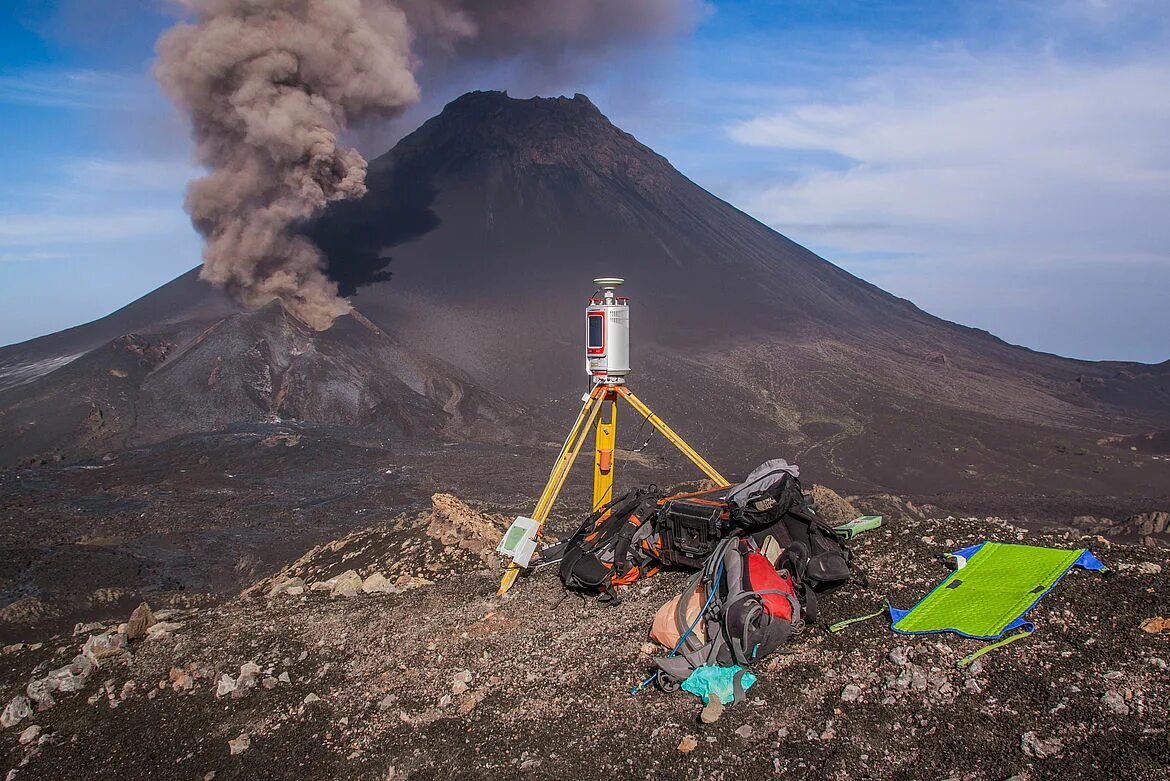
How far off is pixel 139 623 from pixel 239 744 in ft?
7.70

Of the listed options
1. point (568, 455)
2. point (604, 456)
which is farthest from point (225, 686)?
point (604, 456)

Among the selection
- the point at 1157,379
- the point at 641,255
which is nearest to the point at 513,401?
the point at 641,255

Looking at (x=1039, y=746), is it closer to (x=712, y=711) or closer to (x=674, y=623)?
(x=712, y=711)

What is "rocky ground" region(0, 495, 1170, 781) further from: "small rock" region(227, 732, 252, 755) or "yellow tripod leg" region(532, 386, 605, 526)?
"yellow tripod leg" region(532, 386, 605, 526)

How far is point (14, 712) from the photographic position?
4707 mm

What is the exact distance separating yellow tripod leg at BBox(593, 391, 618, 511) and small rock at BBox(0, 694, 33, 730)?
454 centimetres

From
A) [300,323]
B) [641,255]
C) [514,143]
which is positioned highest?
[514,143]

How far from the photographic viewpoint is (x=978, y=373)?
4034 cm

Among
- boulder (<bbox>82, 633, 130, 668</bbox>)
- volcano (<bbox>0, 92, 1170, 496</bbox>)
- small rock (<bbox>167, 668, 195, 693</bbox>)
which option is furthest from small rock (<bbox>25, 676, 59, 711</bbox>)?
volcano (<bbox>0, 92, 1170, 496</bbox>)

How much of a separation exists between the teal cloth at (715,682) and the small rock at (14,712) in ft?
14.3

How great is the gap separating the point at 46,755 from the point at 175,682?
30.5 inches

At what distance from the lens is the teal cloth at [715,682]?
3730 millimetres

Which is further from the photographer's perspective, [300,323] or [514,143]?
[514,143]

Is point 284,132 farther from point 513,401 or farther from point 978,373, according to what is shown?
point 978,373
